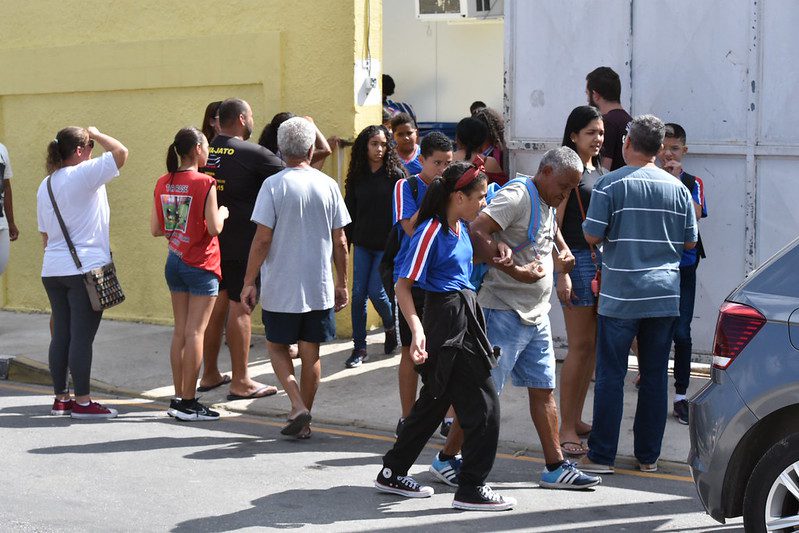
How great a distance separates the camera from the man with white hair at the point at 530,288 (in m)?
6.42

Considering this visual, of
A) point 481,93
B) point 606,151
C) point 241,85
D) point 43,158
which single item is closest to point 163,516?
point 606,151

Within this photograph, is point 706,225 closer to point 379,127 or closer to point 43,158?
point 379,127

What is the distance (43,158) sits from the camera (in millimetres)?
12148

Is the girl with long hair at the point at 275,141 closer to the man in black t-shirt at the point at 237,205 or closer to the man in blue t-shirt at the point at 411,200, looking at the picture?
the man in black t-shirt at the point at 237,205

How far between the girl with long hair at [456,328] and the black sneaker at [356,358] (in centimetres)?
340

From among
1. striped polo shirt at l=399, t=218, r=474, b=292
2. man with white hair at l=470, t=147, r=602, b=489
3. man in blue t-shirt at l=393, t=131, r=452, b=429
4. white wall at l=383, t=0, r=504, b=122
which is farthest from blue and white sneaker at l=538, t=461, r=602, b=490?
white wall at l=383, t=0, r=504, b=122

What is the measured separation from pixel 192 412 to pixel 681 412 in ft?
10.9

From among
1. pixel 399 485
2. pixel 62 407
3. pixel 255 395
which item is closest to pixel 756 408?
pixel 399 485

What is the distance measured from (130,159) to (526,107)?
13.8ft

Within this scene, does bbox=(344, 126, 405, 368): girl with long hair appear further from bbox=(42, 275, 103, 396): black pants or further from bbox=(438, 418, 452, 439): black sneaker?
bbox=(42, 275, 103, 396): black pants

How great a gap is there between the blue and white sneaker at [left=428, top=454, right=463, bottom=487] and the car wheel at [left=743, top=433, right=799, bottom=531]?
6.58ft

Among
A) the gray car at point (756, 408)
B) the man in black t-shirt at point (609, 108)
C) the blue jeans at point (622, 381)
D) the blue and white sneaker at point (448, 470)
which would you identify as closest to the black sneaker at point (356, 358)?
the man in black t-shirt at point (609, 108)

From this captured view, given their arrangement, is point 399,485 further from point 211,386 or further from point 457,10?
point 457,10

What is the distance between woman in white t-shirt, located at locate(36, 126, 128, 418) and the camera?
8.20 m
